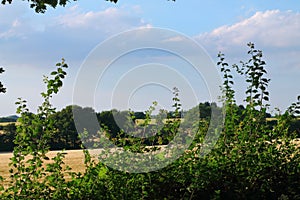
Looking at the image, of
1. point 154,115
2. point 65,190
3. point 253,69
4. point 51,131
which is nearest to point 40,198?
point 65,190

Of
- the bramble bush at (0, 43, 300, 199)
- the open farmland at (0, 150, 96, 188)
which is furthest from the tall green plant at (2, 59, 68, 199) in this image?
the open farmland at (0, 150, 96, 188)

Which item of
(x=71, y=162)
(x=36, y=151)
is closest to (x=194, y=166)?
(x=36, y=151)

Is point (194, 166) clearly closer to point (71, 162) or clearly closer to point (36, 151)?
point (36, 151)

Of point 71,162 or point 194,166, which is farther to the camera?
point 71,162

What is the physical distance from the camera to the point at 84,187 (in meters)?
6.89

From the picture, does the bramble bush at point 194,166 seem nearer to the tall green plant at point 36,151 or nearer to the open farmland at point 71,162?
the tall green plant at point 36,151

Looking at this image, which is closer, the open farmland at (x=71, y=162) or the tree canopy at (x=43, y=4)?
the tree canopy at (x=43, y=4)

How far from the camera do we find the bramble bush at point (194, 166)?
6.81 m

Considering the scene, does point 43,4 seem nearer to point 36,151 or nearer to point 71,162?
point 36,151

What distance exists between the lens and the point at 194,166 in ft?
23.9

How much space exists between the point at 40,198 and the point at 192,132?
2345 mm

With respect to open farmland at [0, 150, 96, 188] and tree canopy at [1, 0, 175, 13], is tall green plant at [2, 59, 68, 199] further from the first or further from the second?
open farmland at [0, 150, 96, 188]

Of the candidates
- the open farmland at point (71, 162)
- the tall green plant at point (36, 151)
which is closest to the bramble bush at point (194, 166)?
the tall green plant at point (36, 151)

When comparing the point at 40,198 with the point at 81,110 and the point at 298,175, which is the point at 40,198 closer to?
the point at 81,110
